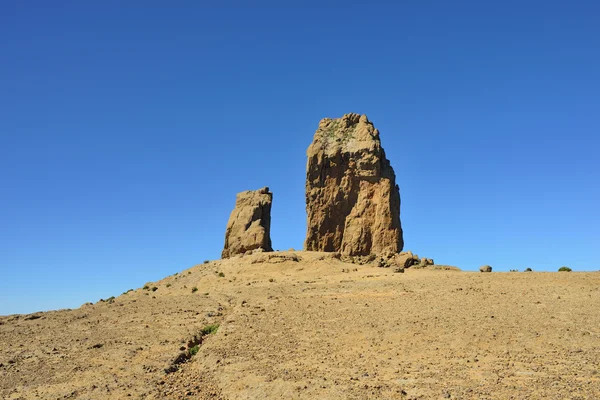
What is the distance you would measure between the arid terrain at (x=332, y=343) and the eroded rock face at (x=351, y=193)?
10.1 metres

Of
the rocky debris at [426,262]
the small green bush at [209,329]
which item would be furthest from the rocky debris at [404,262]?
the small green bush at [209,329]

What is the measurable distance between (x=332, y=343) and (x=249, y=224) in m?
25.7

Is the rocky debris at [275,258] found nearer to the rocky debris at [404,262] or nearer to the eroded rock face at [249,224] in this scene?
the eroded rock face at [249,224]

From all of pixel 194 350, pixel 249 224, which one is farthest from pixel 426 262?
pixel 194 350

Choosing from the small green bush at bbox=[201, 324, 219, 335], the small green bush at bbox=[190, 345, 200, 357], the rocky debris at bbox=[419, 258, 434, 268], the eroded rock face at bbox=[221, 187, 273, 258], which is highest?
the eroded rock face at bbox=[221, 187, 273, 258]

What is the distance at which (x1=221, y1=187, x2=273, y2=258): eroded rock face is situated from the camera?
41.8 metres

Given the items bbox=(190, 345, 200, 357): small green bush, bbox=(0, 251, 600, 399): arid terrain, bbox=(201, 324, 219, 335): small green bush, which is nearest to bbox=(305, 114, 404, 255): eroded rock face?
bbox=(0, 251, 600, 399): arid terrain

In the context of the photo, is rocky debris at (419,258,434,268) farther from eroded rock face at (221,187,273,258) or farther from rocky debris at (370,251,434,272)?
eroded rock face at (221,187,273,258)

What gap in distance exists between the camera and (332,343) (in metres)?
18.1

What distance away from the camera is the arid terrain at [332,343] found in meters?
13.8

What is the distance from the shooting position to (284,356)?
16.9 meters

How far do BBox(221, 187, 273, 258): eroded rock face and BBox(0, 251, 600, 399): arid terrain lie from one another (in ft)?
40.6

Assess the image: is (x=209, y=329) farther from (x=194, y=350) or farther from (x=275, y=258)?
(x=275, y=258)

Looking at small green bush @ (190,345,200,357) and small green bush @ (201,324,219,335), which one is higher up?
small green bush @ (201,324,219,335)
